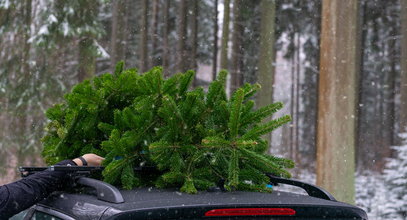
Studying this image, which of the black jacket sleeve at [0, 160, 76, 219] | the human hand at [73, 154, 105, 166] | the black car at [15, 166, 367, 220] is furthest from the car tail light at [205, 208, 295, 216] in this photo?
the human hand at [73, 154, 105, 166]

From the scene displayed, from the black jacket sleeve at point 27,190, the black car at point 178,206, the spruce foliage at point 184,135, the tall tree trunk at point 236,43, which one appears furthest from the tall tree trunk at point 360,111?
the black jacket sleeve at point 27,190

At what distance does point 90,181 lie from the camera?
11.1 ft

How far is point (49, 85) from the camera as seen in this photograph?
72.4ft

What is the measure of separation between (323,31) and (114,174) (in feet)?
31.8

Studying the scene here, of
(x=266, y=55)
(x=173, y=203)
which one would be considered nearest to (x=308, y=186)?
(x=173, y=203)

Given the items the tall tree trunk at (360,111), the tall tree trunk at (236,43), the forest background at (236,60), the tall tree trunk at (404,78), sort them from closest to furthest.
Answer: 1. the forest background at (236,60)
2. the tall tree trunk at (404,78)
3. the tall tree trunk at (236,43)
4. the tall tree trunk at (360,111)

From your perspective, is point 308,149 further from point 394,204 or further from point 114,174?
point 114,174

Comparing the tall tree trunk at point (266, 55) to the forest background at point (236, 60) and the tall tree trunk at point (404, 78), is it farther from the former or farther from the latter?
the tall tree trunk at point (404, 78)

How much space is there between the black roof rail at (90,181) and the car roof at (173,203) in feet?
0.12

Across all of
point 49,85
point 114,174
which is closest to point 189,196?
point 114,174

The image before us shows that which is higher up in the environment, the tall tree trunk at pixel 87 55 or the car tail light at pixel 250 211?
the tall tree trunk at pixel 87 55

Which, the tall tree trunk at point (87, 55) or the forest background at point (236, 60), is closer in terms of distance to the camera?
the forest background at point (236, 60)

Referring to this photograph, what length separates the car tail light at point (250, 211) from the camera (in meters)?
2.98

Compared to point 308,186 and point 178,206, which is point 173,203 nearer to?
point 178,206
